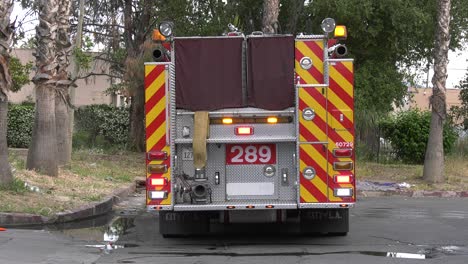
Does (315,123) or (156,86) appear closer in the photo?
(315,123)

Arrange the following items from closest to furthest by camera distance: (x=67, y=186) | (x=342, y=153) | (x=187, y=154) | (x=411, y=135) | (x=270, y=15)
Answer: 1. (x=342, y=153)
2. (x=187, y=154)
3. (x=67, y=186)
4. (x=270, y=15)
5. (x=411, y=135)

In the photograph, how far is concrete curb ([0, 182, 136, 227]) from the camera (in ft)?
33.4

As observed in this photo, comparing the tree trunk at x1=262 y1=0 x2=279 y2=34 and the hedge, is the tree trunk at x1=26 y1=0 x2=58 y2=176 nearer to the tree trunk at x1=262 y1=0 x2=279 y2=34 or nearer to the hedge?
the tree trunk at x1=262 y1=0 x2=279 y2=34

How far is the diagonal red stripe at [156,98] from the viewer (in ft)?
28.1

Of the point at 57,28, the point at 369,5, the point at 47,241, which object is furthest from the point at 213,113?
the point at 369,5

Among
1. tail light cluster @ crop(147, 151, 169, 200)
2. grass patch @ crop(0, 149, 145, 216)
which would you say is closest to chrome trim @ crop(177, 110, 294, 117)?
tail light cluster @ crop(147, 151, 169, 200)

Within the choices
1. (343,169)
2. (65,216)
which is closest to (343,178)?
(343,169)

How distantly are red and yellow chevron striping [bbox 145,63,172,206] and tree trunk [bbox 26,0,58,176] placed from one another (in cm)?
658

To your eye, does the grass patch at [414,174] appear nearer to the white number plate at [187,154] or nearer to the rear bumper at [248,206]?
the rear bumper at [248,206]

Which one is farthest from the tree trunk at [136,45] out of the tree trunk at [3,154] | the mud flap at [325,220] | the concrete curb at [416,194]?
the mud flap at [325,220]

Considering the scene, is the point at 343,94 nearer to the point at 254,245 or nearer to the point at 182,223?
the point at 254,245

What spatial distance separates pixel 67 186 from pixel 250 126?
646 centimetres

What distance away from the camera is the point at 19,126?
1091 inches

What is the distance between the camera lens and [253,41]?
9.05 m
